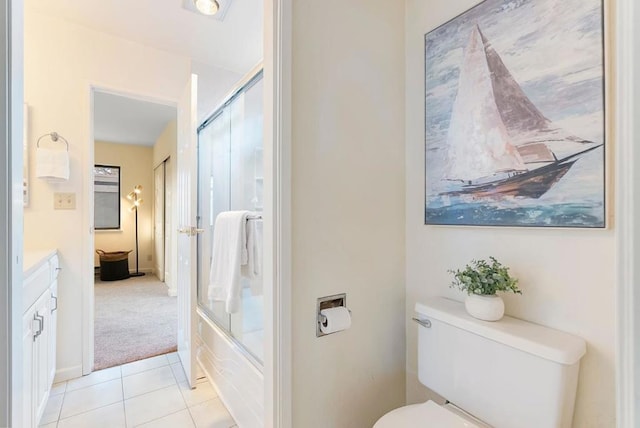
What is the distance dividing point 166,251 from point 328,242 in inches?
174

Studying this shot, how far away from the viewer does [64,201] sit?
2.11 metres

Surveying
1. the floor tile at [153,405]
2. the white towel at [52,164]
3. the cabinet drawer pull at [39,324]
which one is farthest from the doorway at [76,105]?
the cabinet drawer pull at [39,324]

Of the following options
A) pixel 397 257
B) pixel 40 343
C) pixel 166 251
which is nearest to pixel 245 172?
pixel 397 257

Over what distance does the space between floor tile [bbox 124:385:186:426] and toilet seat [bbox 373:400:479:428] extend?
1416 mm

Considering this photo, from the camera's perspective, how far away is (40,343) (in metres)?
1.48

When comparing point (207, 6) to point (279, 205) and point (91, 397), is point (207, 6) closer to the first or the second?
point (279, 205)

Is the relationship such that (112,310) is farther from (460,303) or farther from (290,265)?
(460,303)

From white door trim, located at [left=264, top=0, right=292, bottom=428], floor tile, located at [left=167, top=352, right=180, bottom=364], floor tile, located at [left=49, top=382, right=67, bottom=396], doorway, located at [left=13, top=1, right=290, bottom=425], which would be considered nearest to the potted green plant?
white door trim, located at [left=264, top=0, right=292, bottom=428]

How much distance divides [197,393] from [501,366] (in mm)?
1828

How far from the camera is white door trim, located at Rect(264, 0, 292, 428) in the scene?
1.02 meters

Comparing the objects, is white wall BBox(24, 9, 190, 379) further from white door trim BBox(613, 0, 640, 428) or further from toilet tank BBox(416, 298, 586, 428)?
white door trim BBox(613, 0, 640, 428)

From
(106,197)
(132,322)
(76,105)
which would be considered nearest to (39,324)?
(76,105)

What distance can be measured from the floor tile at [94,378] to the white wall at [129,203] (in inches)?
150

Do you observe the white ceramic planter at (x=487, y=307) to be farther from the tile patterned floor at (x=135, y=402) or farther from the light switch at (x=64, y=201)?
the light switch at (x=64, y=201)
